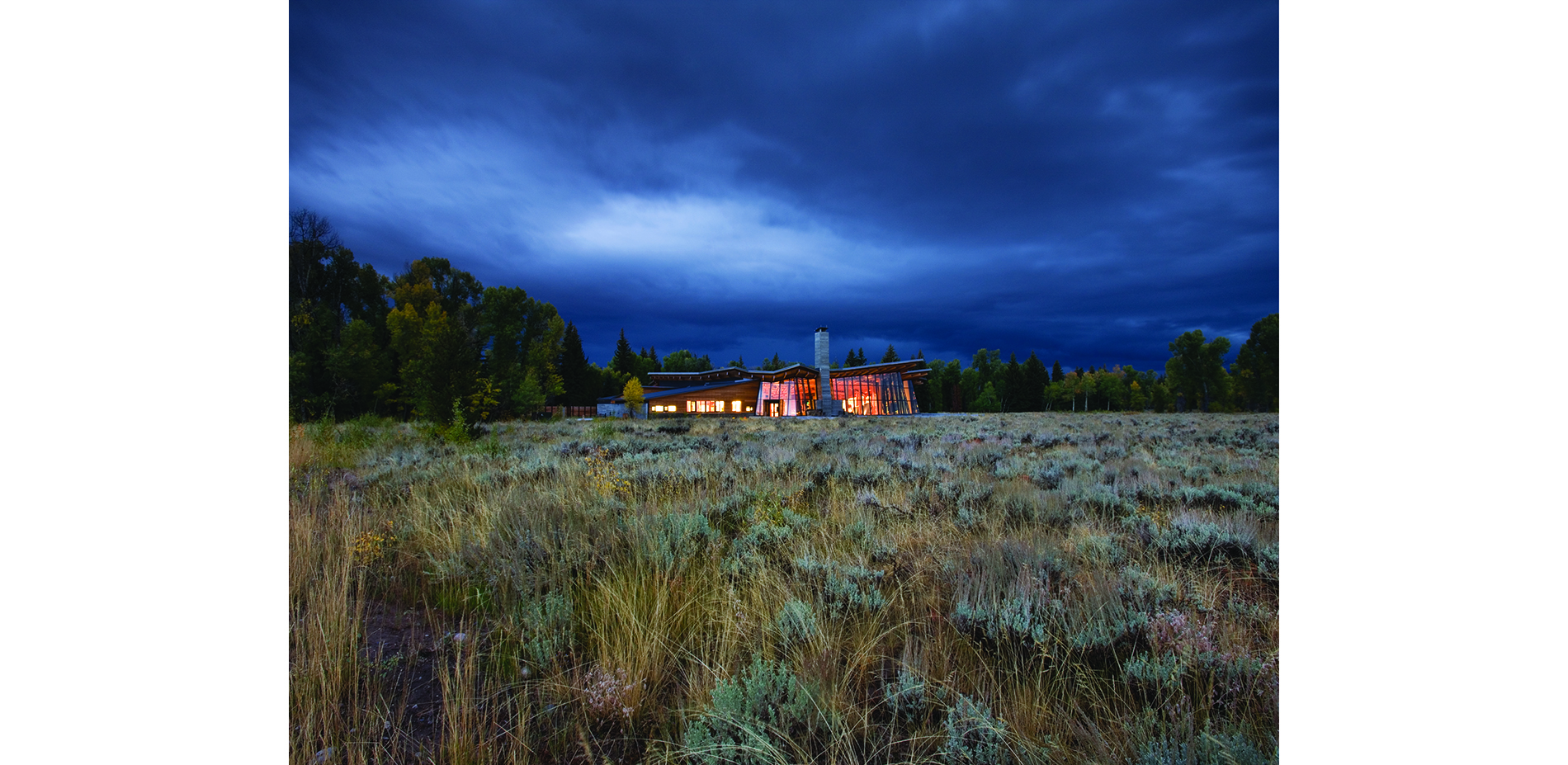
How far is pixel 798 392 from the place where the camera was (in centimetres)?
4094

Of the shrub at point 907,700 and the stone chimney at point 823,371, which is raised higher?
the stone chimney at point 823,371

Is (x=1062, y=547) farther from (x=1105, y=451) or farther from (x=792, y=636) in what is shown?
(x=1105, y=451)

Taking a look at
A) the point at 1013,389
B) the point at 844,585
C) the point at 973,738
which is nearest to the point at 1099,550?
the point at 844,585

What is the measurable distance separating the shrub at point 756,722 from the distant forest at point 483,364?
8.63 ft

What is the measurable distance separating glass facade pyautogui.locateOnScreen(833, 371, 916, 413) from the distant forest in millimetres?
11307

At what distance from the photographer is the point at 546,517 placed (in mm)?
3674

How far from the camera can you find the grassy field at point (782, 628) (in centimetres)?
162

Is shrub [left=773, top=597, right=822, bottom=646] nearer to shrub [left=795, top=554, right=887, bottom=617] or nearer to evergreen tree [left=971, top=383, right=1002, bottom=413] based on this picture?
shrub [left=795, top=554, right=887, bottom=617]

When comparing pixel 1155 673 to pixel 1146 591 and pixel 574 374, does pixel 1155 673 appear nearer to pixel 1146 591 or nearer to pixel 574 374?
pixel 1146 591

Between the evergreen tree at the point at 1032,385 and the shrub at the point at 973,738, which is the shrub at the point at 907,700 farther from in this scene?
the evergreen tree at the point at 1032,385

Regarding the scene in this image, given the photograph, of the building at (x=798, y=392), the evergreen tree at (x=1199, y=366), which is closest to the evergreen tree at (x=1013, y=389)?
the building at (x=798, y=392)

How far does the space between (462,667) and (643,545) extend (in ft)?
4.15

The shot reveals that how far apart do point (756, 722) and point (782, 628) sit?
23.6 inches
